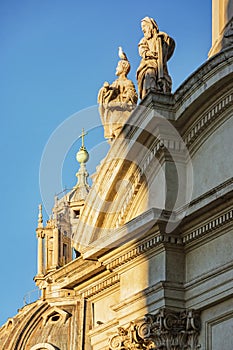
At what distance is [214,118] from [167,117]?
0.80 metres

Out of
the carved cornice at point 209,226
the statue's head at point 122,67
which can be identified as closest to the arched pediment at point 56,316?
the statue's head at point 122,67

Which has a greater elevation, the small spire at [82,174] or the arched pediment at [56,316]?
the small spire at [82,174]

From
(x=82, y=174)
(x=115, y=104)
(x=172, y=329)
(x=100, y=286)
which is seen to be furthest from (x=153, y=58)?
(x=82, y=174)

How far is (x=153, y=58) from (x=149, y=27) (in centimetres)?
Result: 60

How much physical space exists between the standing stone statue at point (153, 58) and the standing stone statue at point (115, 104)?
1.19 m

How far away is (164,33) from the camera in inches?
915

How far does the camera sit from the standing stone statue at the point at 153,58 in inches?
897

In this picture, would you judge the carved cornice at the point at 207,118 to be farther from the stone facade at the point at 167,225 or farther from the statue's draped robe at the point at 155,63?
the statue's draped robe at the point at 155,63

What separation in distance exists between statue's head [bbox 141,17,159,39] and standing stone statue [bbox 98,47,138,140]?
143cm

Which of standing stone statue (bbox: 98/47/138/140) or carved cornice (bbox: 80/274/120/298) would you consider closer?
carved cornice (bbox: 80/274/120/298)

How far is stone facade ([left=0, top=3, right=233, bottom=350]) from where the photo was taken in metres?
21.2

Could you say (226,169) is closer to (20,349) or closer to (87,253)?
(87,253)

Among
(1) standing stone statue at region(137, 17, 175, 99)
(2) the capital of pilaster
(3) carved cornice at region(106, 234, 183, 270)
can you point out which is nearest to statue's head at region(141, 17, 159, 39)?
(1) standing stone statue at region(137, 17, 175, 99)

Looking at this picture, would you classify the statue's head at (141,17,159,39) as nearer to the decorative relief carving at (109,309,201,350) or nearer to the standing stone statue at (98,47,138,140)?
the standing stone statue at (98,47,138,140)
